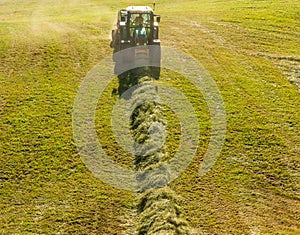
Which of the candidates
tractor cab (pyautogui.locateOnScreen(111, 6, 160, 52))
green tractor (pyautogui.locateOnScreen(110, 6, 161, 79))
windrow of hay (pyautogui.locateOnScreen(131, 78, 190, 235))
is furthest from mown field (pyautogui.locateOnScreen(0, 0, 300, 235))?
tractor cab (pyautogui.locateOnScreen(111, 6, 160, 52))

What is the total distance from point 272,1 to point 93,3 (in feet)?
67.0

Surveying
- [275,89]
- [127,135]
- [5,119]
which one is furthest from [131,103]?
[275,89]

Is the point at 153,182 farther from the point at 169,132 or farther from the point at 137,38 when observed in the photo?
the point at 137,38

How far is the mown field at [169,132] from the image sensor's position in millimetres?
10891

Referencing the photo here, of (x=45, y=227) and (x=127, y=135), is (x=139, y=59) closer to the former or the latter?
(x=127, y=135)

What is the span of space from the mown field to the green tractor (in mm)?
1711

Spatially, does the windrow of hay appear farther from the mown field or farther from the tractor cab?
the tractor cab

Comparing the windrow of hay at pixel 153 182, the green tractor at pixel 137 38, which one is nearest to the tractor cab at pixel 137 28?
the green tractor at pixel 137 38

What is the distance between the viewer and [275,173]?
12703 millimetres

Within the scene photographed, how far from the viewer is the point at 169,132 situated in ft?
48.0

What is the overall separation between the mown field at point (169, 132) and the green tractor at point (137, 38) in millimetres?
1711

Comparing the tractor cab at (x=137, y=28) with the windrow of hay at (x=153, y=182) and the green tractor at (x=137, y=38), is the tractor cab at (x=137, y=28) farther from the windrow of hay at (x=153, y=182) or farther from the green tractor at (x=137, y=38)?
the windrow of hay at (x=153, y=182)

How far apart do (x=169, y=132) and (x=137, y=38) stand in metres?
8.50

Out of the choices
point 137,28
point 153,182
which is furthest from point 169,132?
point 137,28
